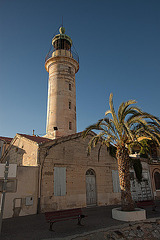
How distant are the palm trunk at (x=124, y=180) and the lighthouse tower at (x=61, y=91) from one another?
33.4 ft

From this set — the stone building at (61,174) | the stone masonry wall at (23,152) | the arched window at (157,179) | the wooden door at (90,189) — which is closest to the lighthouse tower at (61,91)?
the stone building at (61,174)

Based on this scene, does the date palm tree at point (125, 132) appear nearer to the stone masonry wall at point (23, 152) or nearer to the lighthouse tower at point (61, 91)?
the stone masonry wall at point (23, 152)

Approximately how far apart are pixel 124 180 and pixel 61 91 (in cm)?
1386

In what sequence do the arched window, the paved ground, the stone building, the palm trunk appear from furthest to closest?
the arched window
the stone building
the palm trunk
the paved ground

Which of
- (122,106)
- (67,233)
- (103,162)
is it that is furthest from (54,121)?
(67,233)

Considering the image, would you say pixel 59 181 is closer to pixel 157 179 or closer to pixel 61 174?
pixel 61 174

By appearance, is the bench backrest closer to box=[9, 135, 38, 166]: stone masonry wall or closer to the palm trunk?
the palm trunk

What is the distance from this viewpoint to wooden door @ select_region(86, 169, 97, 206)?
12.8 metres

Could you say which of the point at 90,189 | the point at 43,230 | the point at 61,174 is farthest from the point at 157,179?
the point at 43,230

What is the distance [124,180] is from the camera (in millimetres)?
9164

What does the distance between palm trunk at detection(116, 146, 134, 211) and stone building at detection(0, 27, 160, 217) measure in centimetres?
332

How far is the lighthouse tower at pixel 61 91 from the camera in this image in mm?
19312

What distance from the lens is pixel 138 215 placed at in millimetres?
8180

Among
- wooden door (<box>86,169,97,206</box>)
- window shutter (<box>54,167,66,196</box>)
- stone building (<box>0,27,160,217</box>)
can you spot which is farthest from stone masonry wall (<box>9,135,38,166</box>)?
wooden door (<box>86,169,97,206</box>)
